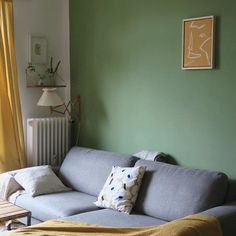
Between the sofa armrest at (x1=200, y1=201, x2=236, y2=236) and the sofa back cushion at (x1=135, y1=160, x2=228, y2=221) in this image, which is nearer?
the sofa armrest at (x1=200, y1=201, x2=236, y2=236)

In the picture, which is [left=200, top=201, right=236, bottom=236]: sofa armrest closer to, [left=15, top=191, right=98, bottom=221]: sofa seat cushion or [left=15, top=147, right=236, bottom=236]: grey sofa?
[left=15, top=147, right=236, bottom=236]: grey sofa

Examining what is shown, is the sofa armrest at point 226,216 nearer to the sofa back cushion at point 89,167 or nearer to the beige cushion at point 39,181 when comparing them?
the sofa back cushion at point 89,167

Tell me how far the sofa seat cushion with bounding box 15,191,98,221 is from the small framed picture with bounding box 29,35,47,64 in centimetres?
159

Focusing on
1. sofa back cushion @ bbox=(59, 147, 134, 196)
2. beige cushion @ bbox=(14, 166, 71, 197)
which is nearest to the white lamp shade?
sofa back cushion @ bbox=(59, 147, 134, 196)

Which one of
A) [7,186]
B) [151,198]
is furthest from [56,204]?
[151,198]

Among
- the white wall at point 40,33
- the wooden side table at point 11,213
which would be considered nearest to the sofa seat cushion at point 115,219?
the wooden side table at point 11,213

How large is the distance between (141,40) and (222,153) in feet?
4.46

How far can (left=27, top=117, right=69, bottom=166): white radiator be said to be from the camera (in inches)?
180

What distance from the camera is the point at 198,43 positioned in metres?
3.49

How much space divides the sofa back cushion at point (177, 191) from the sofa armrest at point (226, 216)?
158mm

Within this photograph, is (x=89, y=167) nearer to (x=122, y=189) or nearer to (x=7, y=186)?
(x=122, y=189)

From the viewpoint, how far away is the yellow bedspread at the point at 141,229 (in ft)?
8.30

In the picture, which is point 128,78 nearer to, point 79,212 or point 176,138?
point 176,138

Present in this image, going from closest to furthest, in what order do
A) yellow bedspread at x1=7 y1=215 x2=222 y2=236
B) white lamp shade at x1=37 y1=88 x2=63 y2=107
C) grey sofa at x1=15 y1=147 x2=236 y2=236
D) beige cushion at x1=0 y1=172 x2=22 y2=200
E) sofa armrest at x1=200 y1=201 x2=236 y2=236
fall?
1. yellow bedspread at x1=7 y1=215 x2=222 y2=236
2. sofa armrest at x1=200 y1=201 x2=236 y2=236
3. grey sofa at x1=15 y1=147 x2=236 y2=236
4. beige cushion at x1=0 y1=172 x2=22 y2=200
5. white lamp shade at x1=37 y1=88 x2=63 y2=107
